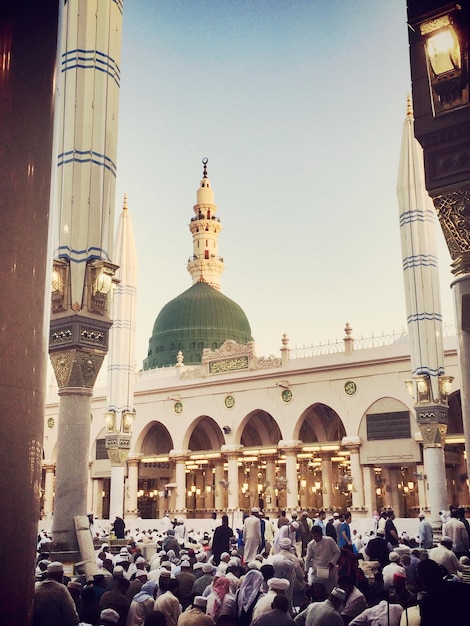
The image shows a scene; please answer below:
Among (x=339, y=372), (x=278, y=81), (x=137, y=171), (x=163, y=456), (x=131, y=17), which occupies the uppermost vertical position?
(x=278, y=81)

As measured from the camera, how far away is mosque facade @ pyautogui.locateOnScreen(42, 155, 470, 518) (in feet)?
79.8

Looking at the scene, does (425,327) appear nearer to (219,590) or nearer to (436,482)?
(436,482)

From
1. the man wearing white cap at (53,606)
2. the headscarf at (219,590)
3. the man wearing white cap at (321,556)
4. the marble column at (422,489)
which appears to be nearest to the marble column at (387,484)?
the marble column at (422,489)

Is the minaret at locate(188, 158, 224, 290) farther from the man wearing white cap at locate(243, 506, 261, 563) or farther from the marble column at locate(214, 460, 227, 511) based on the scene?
the man wearing white cap at locate(243, 506, 261, 563)

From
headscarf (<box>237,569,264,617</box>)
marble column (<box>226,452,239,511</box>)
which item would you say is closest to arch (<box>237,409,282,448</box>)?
marble column (<box>226,452,239,511</box>)

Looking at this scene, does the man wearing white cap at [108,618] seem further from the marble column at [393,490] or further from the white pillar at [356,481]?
the marble column at [393,490]

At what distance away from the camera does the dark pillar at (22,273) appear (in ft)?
6.15

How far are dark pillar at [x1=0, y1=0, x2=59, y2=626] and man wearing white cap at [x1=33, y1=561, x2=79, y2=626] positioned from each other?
11.0 feet

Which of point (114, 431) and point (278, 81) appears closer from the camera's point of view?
point (114, 431)

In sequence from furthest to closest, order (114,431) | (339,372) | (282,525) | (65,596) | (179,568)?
(339,372), (114,431), (282,525), (179,568), (65,596)

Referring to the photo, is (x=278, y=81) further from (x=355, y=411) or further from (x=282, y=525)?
(x=282, y=525)

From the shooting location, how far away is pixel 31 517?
1.95m

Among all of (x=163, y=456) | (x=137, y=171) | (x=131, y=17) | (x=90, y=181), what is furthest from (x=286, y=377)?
(x=90, y=181)

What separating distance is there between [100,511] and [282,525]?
22102 mm
